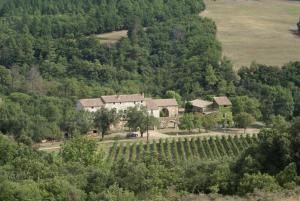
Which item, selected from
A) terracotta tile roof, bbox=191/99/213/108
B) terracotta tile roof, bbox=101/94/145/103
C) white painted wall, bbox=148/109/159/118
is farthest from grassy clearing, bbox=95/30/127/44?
white painted wall, bbox=148/109/159/118

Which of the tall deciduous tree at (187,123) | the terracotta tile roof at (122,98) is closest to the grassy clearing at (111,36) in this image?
the terracotta tile roof at (122,98)

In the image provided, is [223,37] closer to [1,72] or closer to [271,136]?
[1,72]

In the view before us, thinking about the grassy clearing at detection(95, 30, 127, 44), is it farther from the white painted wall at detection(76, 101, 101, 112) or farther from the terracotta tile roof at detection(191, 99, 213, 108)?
the white painted wall at detection(76, 101, 101, 112)

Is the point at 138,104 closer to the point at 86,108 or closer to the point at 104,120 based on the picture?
the point at 86,108

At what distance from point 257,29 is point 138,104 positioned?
3101 centimetres

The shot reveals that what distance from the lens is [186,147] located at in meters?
47.2

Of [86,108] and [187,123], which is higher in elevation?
[86,108]

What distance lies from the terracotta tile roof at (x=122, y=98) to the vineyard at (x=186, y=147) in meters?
9.43

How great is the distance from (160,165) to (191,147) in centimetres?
1780

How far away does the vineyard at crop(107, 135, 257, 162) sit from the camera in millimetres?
44250

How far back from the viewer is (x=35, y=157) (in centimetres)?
3547

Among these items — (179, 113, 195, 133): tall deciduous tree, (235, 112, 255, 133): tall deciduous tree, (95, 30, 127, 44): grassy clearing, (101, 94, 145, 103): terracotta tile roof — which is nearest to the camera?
(179, 113, 195, 133): tall deciduous tree

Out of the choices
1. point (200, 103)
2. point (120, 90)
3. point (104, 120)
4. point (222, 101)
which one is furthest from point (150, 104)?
point (104, 120)

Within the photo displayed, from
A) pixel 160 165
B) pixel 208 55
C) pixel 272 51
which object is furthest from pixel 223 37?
pixel 160 165
